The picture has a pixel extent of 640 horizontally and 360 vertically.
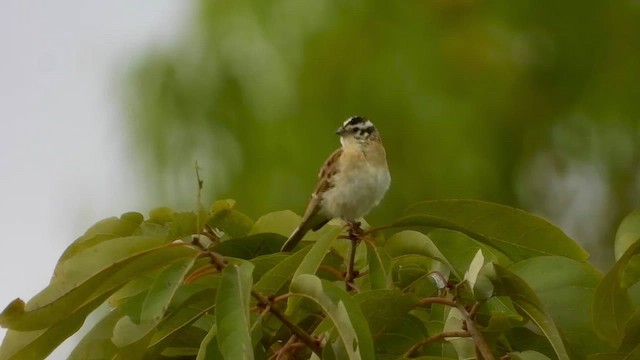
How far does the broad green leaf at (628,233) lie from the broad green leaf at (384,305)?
370 mm

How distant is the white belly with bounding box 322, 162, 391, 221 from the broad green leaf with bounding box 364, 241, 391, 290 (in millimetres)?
1274

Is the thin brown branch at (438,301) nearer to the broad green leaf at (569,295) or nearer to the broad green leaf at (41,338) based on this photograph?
the broad green leaf at (569,295)

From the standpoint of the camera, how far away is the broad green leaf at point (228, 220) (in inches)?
78.2

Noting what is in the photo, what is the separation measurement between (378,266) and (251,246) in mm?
222

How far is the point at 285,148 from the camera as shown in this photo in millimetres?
6344

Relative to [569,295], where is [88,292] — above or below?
above

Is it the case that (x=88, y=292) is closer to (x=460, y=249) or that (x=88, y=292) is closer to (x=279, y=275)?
(x=279, y=275)

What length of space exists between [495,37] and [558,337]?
223 inches

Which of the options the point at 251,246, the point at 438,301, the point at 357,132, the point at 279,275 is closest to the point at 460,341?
the point at 438,301

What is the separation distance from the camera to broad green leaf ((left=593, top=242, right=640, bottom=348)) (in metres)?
1.49

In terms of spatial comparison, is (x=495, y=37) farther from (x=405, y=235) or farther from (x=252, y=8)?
(x=405, y=235)

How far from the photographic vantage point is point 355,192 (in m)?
3.18

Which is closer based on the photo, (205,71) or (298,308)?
(298,308)

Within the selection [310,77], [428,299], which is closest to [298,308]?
[428,299]
